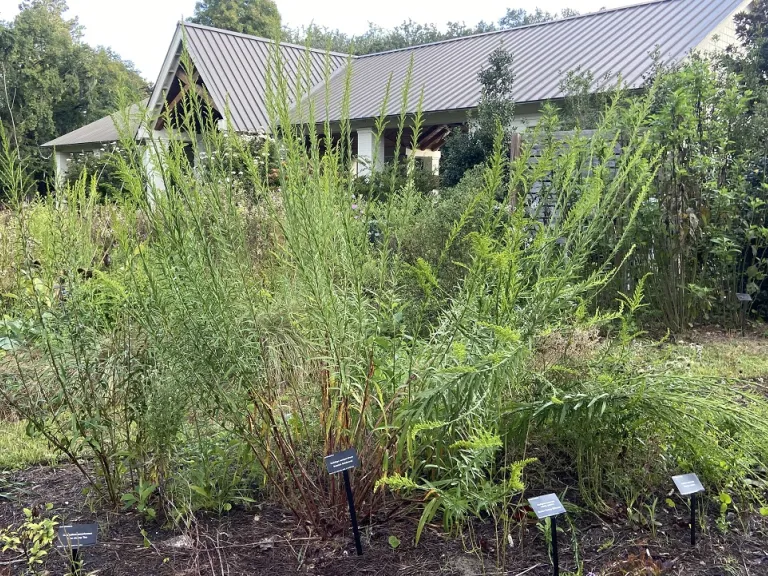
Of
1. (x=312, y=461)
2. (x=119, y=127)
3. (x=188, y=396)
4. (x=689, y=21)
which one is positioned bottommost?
(x=312, y=461)

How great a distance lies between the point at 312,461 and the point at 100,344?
999 millimetres

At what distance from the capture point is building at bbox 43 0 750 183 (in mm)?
12836

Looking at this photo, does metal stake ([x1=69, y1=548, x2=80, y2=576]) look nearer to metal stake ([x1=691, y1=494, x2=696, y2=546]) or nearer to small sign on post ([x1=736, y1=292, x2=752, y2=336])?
metal stake ([x1=691, y1=494, x2=696, y2=546])

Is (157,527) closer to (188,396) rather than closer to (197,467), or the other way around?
(197,467)

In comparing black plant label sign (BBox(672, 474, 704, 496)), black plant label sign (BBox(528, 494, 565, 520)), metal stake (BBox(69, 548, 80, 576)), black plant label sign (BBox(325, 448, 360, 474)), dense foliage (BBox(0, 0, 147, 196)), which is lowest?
metal stake (BBox(69, 548, 80, 576))

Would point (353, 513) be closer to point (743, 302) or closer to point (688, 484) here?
point (688, 484)

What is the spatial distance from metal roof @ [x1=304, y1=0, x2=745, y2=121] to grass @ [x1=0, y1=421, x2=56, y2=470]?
8606mm

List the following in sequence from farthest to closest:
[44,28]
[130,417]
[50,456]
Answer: [44,28]
[50,456]
[130,417]

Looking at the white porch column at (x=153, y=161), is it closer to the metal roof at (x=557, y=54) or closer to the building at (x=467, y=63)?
the building at (x=467, y=63)

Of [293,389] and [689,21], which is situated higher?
[689,21]

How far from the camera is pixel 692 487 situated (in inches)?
82.5

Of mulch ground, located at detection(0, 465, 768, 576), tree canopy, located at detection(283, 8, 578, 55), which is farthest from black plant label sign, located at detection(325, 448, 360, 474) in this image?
tree canopy, located at detection(283, 8, 578, 55)

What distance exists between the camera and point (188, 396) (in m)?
2.27

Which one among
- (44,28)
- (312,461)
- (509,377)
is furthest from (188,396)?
(44,28)
